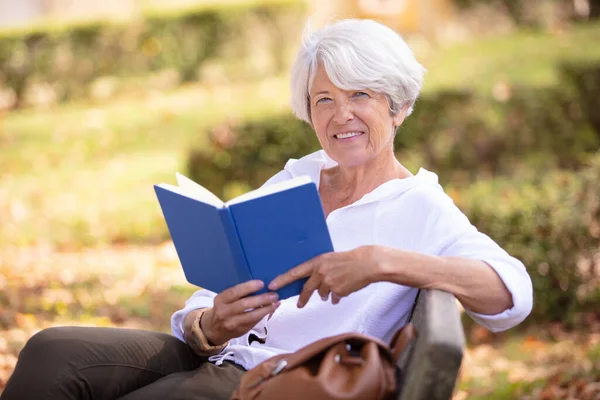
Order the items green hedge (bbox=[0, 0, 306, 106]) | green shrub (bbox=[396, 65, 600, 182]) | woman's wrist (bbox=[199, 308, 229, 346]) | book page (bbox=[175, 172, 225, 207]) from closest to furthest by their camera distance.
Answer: book page (bbox=[175, 172, 225, 207]), woman's wrist (bbox=[199, 308, 229, 346]), green shrub (bbox=[396, 65, 600, 182]), green hedge (bbox=[0, 0, 306, 106])

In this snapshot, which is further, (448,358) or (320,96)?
(320,96)

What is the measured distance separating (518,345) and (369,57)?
3.26 m

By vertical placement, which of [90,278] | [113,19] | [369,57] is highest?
[113,19]

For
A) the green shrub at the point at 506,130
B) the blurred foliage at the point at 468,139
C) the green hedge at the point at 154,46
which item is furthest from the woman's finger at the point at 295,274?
the green hedge at the point at 154,46

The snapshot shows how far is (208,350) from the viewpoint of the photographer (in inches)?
106

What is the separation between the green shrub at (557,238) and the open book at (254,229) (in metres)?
3.38

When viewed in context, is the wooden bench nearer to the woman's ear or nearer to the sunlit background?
the woman's ear

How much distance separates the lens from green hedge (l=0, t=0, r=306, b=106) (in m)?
13.5

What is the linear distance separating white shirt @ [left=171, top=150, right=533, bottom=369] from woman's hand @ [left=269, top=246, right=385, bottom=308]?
261 mm

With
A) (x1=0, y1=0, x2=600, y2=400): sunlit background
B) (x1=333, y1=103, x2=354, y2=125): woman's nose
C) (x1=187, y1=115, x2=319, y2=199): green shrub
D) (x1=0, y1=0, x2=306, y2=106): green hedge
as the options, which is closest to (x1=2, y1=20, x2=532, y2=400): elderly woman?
(x1=333, y1=103, x2=354, y2=125): woman's nose

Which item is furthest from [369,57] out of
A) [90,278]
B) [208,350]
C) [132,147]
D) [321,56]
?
[132,147]

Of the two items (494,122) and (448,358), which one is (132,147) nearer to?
(494,122)

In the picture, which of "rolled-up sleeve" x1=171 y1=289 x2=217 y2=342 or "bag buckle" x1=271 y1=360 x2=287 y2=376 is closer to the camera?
"bag buckle" x1=271 y1=360 x2=287 y2=376

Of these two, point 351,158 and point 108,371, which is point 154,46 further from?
point 108,371
